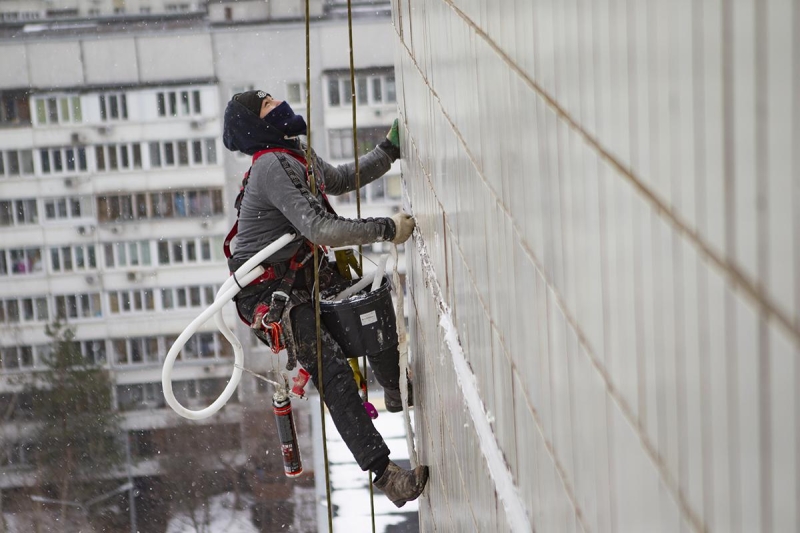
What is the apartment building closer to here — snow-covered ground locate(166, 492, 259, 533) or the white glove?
snow-covered ground locate(166, 492, 259, 533)

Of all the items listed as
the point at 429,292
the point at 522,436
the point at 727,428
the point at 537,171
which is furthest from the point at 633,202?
the point at 429,292

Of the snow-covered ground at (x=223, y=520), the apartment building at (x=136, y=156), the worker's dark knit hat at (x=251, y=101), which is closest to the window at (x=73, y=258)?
the apartment building at (x=136, y=156)

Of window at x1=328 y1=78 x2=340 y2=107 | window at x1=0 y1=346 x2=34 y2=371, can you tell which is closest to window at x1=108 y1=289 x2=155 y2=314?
window at x1=0 y1=346 x2=34 y2=371

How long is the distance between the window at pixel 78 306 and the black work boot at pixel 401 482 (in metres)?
15.9

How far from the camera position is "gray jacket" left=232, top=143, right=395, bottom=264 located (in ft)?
8.72

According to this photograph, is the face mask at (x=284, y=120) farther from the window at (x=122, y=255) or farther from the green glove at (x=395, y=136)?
the window at (x=122, y=255)

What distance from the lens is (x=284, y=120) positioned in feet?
9.39

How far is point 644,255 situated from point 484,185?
691 mm

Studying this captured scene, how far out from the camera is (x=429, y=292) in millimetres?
2369

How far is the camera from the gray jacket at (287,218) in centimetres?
266

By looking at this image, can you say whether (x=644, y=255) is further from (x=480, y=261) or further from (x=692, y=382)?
(x=480, y=261)

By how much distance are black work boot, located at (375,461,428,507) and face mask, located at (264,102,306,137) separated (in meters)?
1.00

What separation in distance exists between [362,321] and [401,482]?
18.7 inches

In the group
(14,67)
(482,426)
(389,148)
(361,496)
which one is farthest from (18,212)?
(482,426)
